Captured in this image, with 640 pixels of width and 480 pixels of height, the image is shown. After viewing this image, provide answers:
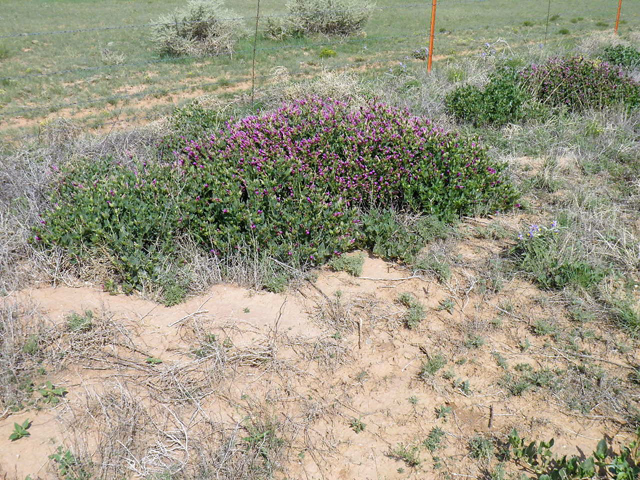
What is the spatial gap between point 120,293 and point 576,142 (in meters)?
5.07

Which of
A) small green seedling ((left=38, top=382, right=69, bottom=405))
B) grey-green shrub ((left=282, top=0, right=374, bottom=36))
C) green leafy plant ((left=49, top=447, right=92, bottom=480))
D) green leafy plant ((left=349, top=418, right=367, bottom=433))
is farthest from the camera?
grey-green shrub ((left=282, top=0, right=374, bottom=36))

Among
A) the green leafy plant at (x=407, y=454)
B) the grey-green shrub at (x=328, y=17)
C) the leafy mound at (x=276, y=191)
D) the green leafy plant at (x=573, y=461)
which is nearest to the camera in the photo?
the green leafy plant at (x=573, y=461)

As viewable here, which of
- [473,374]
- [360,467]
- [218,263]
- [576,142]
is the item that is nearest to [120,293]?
[218,263]

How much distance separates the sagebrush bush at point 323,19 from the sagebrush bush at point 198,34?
1.67 m

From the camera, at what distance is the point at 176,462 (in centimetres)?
266

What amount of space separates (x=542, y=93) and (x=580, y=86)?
0.47 meters

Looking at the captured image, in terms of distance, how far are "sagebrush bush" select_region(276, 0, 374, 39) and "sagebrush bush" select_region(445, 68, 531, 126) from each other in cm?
858

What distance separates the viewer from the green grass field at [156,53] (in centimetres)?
922

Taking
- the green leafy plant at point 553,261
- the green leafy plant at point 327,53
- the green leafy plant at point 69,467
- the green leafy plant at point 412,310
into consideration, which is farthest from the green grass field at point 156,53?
the green leafy plant at point 69,467

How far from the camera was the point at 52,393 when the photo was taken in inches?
119

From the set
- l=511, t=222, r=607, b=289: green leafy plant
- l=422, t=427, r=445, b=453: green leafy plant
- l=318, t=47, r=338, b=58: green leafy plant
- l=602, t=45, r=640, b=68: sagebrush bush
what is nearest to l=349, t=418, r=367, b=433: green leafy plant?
l=422, t=427, r=445, b=453: green leafy plant

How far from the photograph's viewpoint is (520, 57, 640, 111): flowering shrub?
716 cm

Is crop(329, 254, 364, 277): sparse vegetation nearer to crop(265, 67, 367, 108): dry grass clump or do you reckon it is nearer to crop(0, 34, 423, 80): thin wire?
crop(265, 67, 367, 108): dry grass clump

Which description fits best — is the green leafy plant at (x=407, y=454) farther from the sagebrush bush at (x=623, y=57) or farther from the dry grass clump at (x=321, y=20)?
the dry grass clump at (x=321, y=20)
